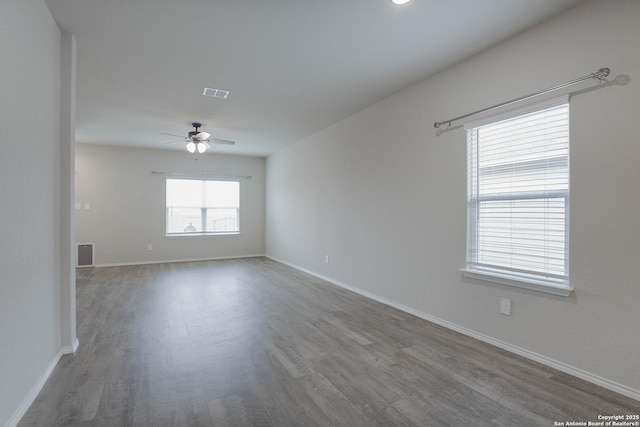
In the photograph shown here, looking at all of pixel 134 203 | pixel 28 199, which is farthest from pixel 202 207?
pixel 28 199

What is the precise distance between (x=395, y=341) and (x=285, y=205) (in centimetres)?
468

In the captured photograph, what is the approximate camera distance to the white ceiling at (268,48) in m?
2.28

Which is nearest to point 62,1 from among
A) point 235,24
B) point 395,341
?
point 235,24

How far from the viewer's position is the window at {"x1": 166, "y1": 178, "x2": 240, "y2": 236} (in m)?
7.45

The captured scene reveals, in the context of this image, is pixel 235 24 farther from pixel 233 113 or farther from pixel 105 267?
pixel 105 267

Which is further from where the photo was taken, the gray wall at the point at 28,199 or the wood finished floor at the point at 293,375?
the wood finished floor at the point at 293,375

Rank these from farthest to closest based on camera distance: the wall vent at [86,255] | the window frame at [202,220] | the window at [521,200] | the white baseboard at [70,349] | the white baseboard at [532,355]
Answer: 1. the window frame at [202,220]
2. the wall vent at [86,255]
3. the white baseboard at [70,349]
4. the window at [521,200]
5. the white baseboard at [532,355]

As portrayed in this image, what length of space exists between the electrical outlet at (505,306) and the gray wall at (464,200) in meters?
0.05

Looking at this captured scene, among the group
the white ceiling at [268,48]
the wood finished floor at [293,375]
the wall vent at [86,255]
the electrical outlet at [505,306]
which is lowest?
the wood finished floor at [293,375]

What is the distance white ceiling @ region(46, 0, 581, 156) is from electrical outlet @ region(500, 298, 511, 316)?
86.8 inches

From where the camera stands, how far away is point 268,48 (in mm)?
2818

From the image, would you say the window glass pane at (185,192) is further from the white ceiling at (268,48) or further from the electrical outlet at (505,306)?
the electrical outlet at (505,306)

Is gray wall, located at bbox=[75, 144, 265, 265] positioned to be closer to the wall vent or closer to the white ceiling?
the wall vent

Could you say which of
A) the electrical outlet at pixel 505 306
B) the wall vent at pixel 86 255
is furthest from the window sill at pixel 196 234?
the electrical outlet at pixel 505 306
